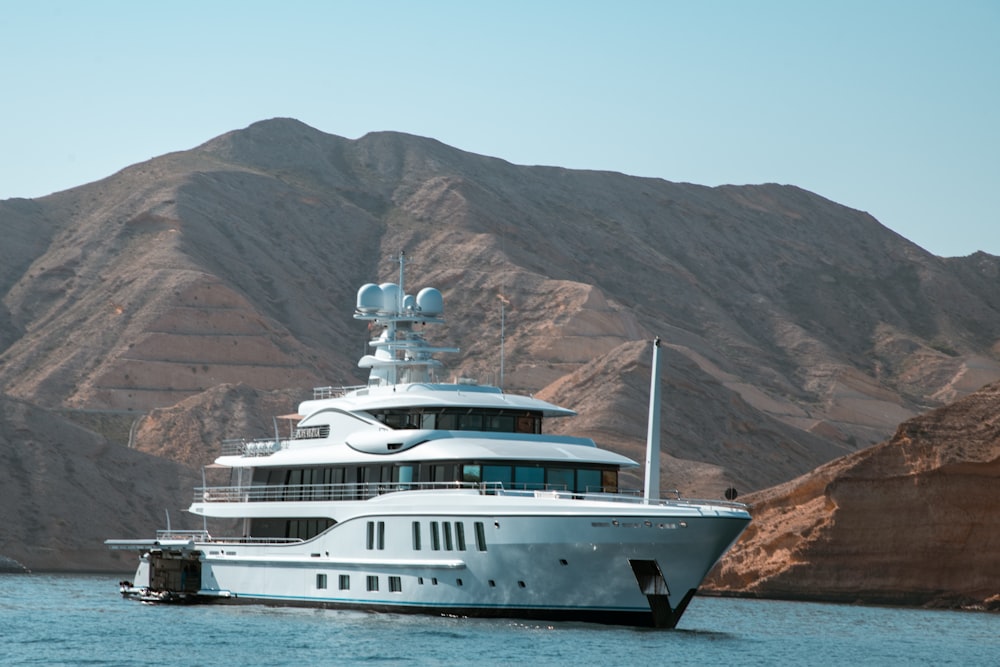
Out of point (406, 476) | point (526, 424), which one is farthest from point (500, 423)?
point (406, 476)

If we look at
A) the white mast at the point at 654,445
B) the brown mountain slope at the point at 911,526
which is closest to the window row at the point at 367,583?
the white mast at the point at 654,445

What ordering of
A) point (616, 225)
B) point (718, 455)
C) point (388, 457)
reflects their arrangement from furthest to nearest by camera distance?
point (616, 225), point (718, 455), point (388, 457)

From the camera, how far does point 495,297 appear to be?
126250 millimetres

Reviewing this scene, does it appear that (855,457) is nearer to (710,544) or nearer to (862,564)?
(862,564)

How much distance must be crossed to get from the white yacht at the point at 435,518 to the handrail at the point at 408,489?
52mm

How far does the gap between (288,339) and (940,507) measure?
210ft

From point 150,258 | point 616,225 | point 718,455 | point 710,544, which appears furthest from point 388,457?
point 616,225

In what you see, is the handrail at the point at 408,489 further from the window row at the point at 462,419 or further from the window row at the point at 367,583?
the window row at the point at 367,583

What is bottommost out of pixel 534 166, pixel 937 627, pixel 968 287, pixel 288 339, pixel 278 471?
pixel 937 627

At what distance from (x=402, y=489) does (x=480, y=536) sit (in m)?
3.84

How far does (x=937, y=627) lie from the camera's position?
45375 mm

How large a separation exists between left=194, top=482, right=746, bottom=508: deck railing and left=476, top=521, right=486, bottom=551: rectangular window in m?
1.30

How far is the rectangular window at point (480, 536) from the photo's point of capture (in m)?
36.9

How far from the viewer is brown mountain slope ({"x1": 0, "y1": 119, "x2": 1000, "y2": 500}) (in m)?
107
